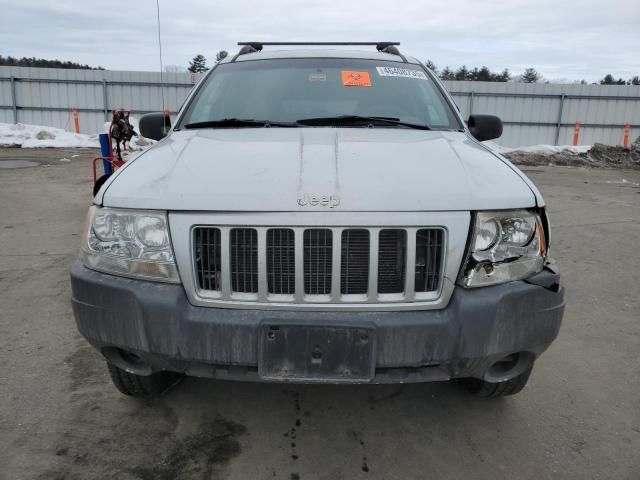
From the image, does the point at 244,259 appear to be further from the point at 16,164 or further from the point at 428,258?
the point at 16,164

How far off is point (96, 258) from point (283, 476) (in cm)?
120

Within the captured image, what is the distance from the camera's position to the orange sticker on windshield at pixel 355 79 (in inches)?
134

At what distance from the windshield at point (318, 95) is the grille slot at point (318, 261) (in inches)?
47.7

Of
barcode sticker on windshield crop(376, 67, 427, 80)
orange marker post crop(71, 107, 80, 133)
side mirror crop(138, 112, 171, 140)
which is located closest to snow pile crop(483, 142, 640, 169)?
barcode sticker on windshield crop(376, 67, 427, 80)

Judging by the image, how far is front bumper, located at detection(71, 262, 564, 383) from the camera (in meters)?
1.96

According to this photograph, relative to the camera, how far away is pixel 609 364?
10.6 ft

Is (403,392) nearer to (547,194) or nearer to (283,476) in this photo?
(283,476)

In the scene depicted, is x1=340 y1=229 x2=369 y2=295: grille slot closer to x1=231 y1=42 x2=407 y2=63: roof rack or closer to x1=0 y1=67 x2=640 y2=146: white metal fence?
x1=231 y1=42 x2=407 y2=63: roof rack

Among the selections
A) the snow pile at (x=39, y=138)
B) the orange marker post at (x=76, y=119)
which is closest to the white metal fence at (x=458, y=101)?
the orange marker post at (x=76, y=119)

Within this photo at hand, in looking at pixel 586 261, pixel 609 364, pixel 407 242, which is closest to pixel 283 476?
pixel 407 242

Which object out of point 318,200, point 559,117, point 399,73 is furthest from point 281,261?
point 559,117

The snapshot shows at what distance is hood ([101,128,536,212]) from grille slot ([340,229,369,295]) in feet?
0.36

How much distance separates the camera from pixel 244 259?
79.7 inches

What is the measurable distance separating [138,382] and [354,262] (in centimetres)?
130
